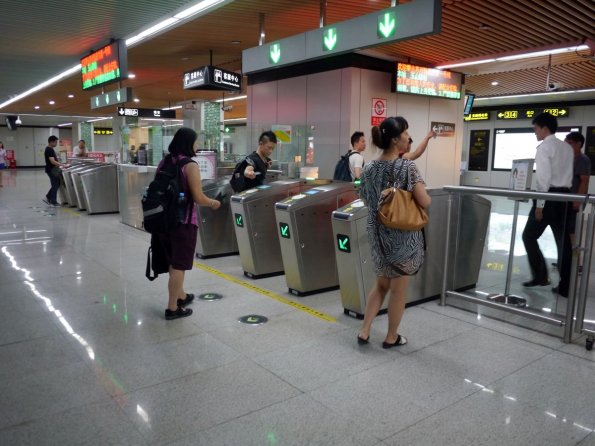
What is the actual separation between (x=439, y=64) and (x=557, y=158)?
4.29 m

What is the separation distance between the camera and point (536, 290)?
3.97 meters

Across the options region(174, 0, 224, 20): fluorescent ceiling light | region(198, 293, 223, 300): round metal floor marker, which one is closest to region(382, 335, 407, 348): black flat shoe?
region(198, 293, 223, 300): round metal floor marker


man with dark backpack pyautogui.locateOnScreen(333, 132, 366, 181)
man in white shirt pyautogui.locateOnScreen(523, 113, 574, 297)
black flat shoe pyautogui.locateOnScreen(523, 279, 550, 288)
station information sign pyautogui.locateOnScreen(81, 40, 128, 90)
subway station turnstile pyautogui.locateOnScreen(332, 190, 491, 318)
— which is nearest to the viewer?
man in white shirt pyautogui.locateOnScreen(523, 113, 574, 297)

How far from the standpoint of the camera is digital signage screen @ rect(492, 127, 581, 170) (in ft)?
51.1

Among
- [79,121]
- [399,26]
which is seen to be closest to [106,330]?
[399,26]

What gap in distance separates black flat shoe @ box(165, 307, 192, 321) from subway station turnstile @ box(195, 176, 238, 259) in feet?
6.89

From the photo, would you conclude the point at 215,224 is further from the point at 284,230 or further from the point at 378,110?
the point at 378,110

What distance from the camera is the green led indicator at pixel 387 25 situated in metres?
4.09

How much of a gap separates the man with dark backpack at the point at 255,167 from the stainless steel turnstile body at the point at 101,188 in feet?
17.8

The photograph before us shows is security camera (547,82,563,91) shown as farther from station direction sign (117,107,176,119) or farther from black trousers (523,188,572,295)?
station direction sign (117,107,176,119)

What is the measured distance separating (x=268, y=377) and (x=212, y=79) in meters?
5.90

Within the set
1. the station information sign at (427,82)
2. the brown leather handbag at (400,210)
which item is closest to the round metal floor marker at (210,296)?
the brown leather handbag at (400,210)

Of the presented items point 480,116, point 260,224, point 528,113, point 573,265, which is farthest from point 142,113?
point 573,265

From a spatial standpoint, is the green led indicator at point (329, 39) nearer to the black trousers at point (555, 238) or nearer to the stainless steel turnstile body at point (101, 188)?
the black trousers at point (555, 238)
